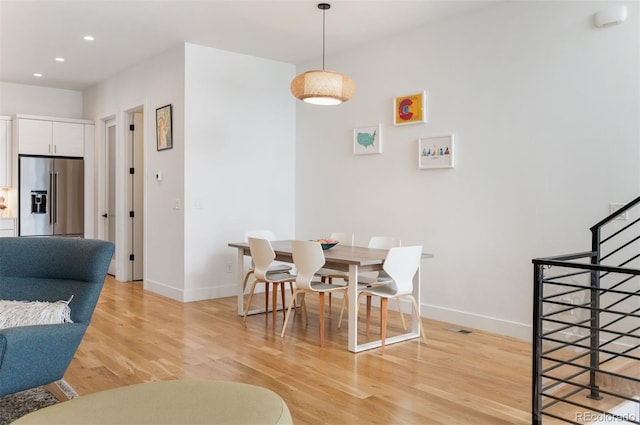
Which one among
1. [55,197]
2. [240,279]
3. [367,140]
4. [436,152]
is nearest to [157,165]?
[240,279]

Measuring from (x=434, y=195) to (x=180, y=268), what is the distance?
2906mm

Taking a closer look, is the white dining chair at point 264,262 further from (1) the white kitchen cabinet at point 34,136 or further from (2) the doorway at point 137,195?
(1) the white kitchen cabinet at point 34,136

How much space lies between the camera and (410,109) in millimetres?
5141

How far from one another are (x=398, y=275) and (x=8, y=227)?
5.97 meters

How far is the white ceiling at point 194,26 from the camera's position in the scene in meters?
4.58

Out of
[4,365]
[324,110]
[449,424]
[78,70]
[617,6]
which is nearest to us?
[4,365]

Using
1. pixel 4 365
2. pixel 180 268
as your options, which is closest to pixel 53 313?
pixel 4 365

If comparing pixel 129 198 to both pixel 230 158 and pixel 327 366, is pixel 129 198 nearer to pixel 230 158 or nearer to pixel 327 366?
pixel 230 158

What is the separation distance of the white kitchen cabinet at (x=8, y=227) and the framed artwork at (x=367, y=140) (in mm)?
4976

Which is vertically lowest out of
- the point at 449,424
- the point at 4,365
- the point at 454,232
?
the point at 449,424

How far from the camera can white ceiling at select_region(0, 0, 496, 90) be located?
180 inches

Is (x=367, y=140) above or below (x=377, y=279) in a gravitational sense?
above

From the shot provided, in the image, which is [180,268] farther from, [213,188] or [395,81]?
[395,81]

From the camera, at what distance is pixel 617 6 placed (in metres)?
3.70
